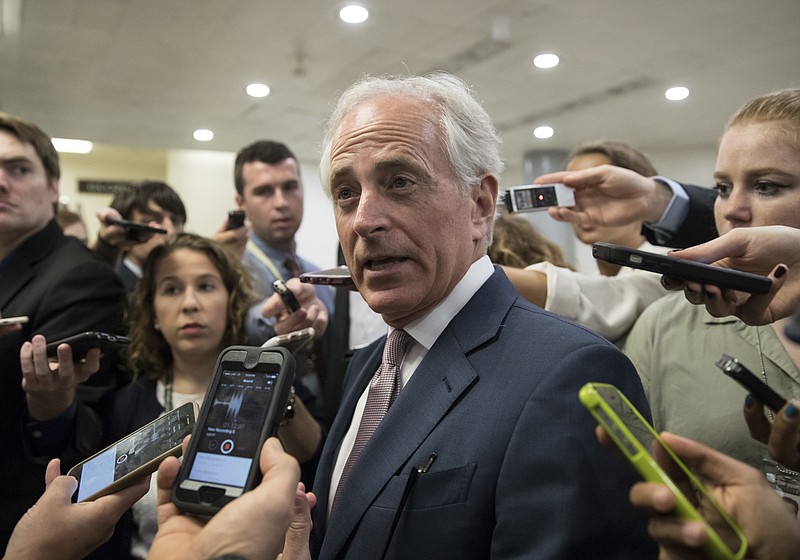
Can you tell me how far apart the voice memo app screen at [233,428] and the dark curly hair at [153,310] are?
1.10 m

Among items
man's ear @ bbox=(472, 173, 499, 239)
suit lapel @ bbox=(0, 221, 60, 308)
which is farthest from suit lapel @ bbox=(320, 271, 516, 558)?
suit lapel @ bbox=(0, 221, 60, 308)

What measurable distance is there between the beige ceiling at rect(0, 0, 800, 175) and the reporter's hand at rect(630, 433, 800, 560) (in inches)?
138

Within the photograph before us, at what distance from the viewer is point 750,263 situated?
939 millimetres

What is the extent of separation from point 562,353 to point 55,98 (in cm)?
587

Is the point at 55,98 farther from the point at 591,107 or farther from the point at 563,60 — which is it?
the point at 591,107

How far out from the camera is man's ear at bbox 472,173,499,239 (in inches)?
49.4

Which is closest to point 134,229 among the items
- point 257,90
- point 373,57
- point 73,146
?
point 373,57

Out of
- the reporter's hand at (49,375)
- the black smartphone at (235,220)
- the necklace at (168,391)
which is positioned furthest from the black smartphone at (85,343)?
the black smartphone at (235,220)

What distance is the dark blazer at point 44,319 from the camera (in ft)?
5.16

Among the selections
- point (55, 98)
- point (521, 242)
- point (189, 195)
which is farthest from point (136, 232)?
point (189, 195)

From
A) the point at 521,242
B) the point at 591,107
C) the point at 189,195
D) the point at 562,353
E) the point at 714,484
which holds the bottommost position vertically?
the point at 714,484

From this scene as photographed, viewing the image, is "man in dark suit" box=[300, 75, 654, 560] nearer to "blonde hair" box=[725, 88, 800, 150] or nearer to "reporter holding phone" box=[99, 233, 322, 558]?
"blonde hair" box=[725, 88, 800, 150]

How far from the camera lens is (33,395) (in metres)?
1.51

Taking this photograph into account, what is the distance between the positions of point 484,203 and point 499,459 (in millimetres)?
554
